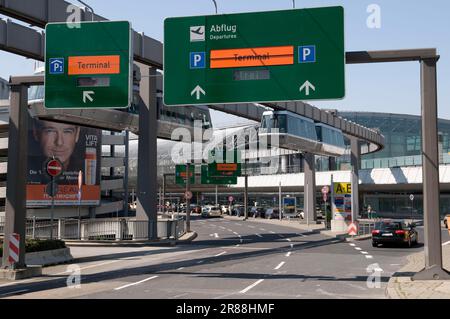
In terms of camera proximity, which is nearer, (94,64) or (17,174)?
(94,64)

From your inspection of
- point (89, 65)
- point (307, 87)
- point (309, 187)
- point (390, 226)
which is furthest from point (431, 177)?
point (309, 187)

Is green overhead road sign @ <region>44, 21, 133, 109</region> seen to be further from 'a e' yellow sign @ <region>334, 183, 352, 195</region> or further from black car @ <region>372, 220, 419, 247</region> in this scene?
'a e' yellow sign @ <region>334, 183, 352, 195</region>

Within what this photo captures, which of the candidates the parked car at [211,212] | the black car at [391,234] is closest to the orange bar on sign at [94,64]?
the black car at [391,234]

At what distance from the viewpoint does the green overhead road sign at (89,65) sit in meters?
16.2

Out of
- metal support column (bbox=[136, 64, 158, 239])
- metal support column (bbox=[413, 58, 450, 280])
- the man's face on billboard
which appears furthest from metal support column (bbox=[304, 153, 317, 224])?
metal support column (bbox=[413, 58, 450, 280])

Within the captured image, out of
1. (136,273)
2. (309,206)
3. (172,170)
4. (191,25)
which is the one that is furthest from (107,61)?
(172,170)

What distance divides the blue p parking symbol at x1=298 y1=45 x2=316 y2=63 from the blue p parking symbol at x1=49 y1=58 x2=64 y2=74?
7315mm

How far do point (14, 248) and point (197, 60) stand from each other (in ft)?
26.2

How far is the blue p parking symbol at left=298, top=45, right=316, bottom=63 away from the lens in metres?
15.0

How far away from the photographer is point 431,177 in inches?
544

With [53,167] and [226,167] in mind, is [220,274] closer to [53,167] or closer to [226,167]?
[53,167]

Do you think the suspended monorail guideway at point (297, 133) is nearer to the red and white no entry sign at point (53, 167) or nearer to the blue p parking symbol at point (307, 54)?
the red and white no entry sign at point (53, 167)

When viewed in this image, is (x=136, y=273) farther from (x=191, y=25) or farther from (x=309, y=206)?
(x=309, y=206)
